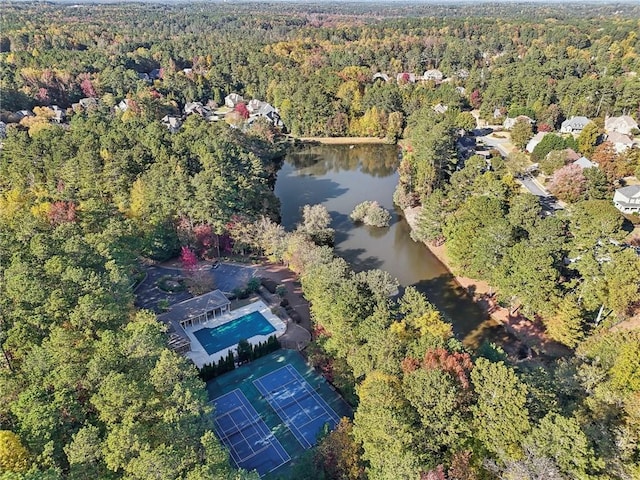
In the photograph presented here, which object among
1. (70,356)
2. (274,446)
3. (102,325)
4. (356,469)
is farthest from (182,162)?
(356,469)

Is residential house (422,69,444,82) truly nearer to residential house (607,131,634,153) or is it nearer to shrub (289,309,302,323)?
residential house (607,131,634,153)

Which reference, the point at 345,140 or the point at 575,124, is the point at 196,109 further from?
the point at 575,124

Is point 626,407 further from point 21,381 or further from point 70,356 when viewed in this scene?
point 21,381

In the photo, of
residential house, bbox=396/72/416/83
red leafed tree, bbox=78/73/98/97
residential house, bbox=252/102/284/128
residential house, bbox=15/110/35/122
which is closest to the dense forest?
residential house, bbox=15/110/35/122

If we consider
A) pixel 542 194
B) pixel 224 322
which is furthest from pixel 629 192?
pixel 224 322

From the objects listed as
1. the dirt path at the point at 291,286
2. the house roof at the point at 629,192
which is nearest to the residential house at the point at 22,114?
the dirt path at the point at 291,286

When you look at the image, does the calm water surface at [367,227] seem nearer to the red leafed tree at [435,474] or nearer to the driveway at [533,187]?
the driveway at [533,187]
